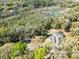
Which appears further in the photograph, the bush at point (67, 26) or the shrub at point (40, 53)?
the bush at point (67, 26)

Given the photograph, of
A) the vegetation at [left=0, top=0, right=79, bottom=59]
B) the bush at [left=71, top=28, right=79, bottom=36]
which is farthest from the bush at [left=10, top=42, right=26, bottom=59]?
the bush at [left=71, top=28, right=79, bottom=36]

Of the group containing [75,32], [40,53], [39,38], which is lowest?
[39,38]

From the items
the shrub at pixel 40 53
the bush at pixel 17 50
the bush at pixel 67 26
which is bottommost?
the bush at pixel 67 26

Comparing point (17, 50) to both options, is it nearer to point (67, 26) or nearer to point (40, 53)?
point (40, 53)

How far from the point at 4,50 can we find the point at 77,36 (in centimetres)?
571

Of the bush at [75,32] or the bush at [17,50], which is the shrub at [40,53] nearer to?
the bush at [17,50]

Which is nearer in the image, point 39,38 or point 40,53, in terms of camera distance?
point 40,53

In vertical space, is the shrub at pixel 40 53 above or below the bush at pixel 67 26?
above

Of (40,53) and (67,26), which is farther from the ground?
(40,53)

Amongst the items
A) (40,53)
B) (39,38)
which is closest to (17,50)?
(40,53)

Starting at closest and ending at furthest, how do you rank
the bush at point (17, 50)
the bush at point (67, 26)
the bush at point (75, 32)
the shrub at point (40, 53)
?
the shrub at point (40, 53) → the bush at point (17, 50) → the bush at point (75, 32) → the bush at point (67, 26)

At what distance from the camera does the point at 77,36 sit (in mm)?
19562

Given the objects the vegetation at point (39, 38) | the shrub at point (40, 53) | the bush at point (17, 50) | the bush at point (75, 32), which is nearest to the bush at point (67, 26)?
the vegetation at point (39, 38)

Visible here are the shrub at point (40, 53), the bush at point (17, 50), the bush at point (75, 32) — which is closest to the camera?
the shrub at point (40, 53)
